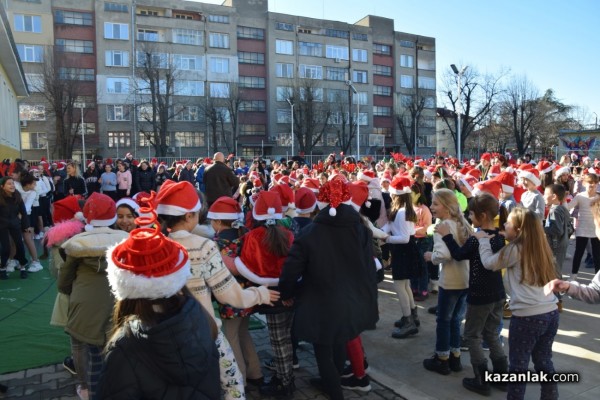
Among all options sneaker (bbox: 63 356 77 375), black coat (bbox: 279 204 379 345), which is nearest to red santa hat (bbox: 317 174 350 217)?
black coat (bbox: 279 204 379 345)

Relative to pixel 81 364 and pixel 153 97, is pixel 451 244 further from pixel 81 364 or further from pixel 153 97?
pixel 153 97

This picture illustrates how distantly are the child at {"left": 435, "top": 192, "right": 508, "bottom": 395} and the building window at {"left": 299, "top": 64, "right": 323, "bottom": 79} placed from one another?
59.6 m

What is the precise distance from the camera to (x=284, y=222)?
4.91 m

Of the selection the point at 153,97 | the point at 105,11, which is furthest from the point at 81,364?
the point at 105,11

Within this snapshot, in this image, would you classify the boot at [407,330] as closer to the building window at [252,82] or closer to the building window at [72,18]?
the building window at [72,18]

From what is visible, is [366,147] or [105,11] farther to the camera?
[366,147]

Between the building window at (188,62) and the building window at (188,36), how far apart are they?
5.04 feet

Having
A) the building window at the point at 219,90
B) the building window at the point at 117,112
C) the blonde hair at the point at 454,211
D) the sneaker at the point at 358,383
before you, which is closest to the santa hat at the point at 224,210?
the sneaker at the point at 358,383

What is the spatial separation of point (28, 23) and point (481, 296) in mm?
56952

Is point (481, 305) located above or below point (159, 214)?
below

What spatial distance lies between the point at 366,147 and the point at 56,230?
62.5 m

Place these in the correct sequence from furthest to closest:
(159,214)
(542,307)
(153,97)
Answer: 1. (153,97)
2. (542,307)
3. (159,214)

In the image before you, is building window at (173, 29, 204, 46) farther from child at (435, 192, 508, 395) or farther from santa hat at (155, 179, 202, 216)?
santa hat at (155, 179, 202, 216)

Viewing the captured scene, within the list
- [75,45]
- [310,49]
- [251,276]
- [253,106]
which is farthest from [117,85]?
[251,276]
